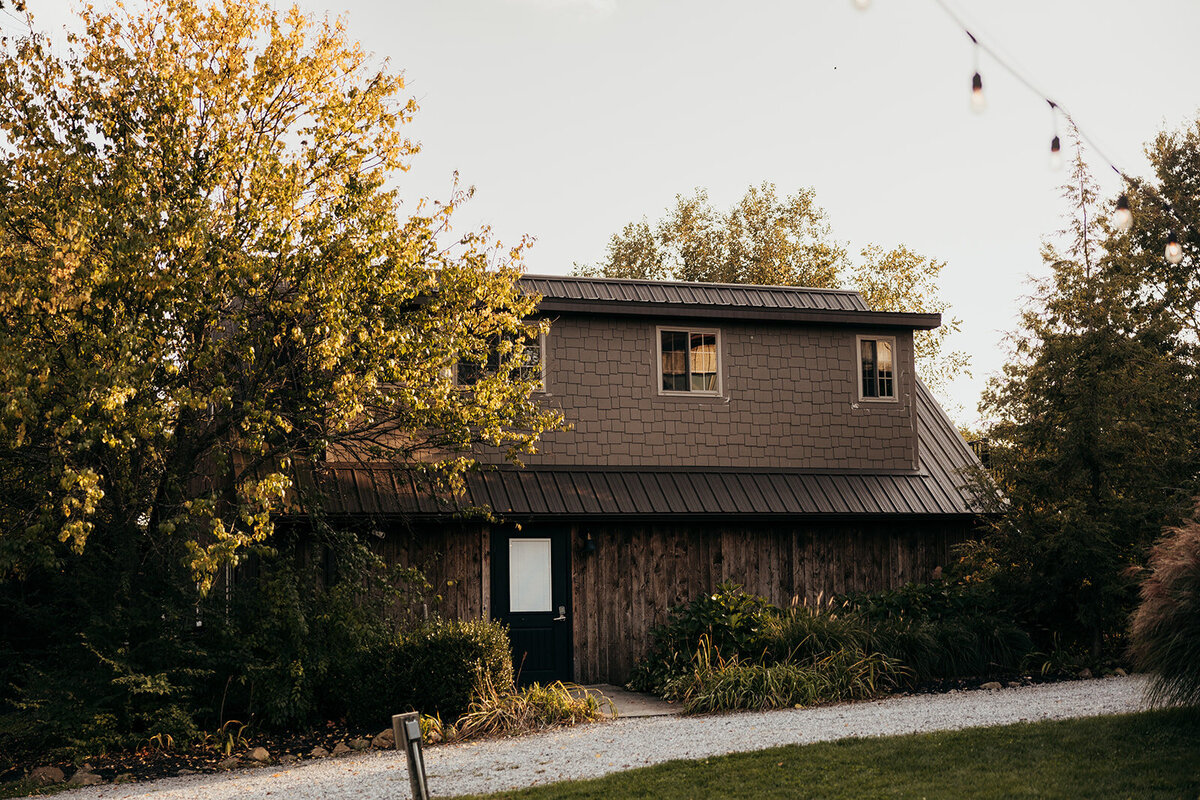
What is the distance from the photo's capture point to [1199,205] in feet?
92.1

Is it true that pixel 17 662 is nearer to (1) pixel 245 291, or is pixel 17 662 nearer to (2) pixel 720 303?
(1) pixel 245 291

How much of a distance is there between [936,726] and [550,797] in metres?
3.95

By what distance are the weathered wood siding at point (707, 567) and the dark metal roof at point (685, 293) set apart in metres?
3.44

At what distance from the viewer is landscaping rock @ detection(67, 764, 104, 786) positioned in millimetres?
9953

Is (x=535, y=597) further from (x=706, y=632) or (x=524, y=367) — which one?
(x=524, y=367)

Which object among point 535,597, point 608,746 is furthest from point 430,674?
point 535,597

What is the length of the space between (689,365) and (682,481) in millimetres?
1844

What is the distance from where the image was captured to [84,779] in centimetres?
1001

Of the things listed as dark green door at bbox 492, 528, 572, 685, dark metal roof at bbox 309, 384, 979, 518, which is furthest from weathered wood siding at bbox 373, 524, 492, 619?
dark metal roof at bbox 309, 384, 979, 518

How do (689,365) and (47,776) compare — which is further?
(689,365)

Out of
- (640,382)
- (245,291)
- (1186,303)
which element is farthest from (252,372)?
→ (1186,303)

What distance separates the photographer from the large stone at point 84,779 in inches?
392

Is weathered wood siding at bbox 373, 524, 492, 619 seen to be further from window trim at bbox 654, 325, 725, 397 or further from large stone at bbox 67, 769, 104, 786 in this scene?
large stone at bbox 67, 769, 104, 786

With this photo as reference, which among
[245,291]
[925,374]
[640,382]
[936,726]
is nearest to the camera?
[936,726]
